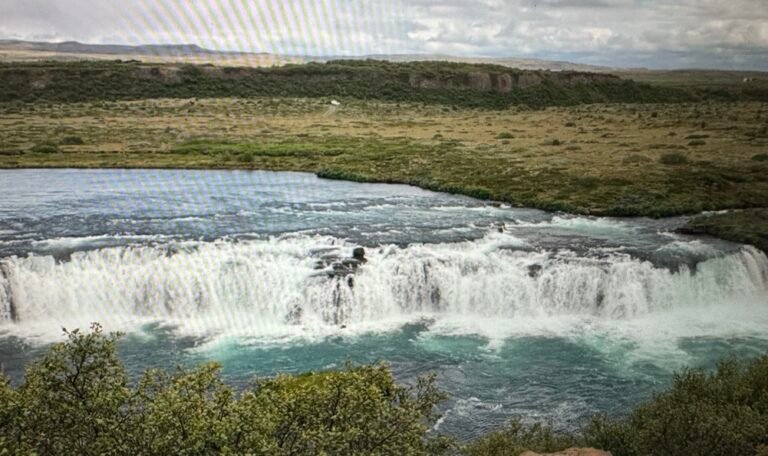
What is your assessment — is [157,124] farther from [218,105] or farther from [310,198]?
[310,198]

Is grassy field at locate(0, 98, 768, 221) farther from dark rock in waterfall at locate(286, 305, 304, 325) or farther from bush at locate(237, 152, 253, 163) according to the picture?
dark rock in waterfall at locate(286, 305, 304, 325)

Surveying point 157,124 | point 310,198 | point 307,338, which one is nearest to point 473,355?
point 307,338

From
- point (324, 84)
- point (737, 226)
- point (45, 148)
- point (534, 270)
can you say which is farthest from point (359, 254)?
point (324, 84)

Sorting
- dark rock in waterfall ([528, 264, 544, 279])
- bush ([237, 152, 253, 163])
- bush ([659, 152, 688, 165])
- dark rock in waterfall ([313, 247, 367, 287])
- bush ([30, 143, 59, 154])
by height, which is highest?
bush ([30, 143, 59, 154])

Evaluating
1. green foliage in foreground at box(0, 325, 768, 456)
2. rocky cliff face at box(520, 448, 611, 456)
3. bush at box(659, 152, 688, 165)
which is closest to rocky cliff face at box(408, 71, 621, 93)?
bush at box(659, 152, 688, 165)

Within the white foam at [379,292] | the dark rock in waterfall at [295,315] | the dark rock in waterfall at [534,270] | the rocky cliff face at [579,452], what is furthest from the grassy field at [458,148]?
the rocky cliff face at [579,452]
